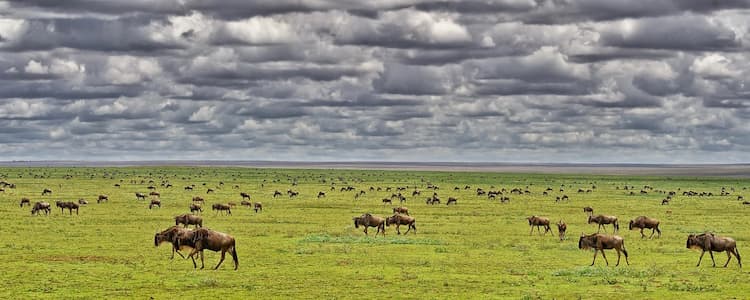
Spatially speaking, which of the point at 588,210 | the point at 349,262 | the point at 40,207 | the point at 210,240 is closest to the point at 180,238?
the point at 210,240

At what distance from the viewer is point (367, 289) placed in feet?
91.4

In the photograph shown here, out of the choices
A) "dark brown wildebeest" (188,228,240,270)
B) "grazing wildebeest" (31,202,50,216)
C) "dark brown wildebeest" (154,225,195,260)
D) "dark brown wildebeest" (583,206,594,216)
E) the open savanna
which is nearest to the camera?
the open savanna

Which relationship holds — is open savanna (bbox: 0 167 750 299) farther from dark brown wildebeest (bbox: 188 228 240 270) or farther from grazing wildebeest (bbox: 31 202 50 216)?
grazing wildebeest (bbox: 31 202 50 216)

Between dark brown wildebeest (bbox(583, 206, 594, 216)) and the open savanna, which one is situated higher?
dark brown wildebeest (bbox(583, 206, 594, 216))

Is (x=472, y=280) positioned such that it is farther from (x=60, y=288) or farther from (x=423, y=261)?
(x=60, y=288)

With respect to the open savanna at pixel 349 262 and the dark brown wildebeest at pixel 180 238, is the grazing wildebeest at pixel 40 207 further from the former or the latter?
the dark brown wildebeest at pixel 180 238

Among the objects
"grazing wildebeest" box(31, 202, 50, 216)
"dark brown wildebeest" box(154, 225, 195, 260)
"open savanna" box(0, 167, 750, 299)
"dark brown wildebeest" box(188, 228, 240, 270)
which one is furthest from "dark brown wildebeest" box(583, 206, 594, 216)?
"dark brown wildebeest" box(188, 228, 240, 270)

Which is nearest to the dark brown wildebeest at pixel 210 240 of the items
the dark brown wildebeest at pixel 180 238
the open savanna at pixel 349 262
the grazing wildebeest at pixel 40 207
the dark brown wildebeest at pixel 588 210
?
the dark brown wildebeest at pixel 180 238

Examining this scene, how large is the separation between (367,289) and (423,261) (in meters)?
8.13

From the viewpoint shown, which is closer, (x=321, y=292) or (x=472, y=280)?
(x=321, y=292)

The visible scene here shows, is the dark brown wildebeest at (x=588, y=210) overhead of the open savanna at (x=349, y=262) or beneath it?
overhead

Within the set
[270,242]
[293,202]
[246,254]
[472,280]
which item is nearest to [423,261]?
[472,280]

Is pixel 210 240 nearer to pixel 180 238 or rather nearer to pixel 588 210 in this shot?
pixel 180 238

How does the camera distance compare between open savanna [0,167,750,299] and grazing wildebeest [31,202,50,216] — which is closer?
open savanna [0,167,750,299]
